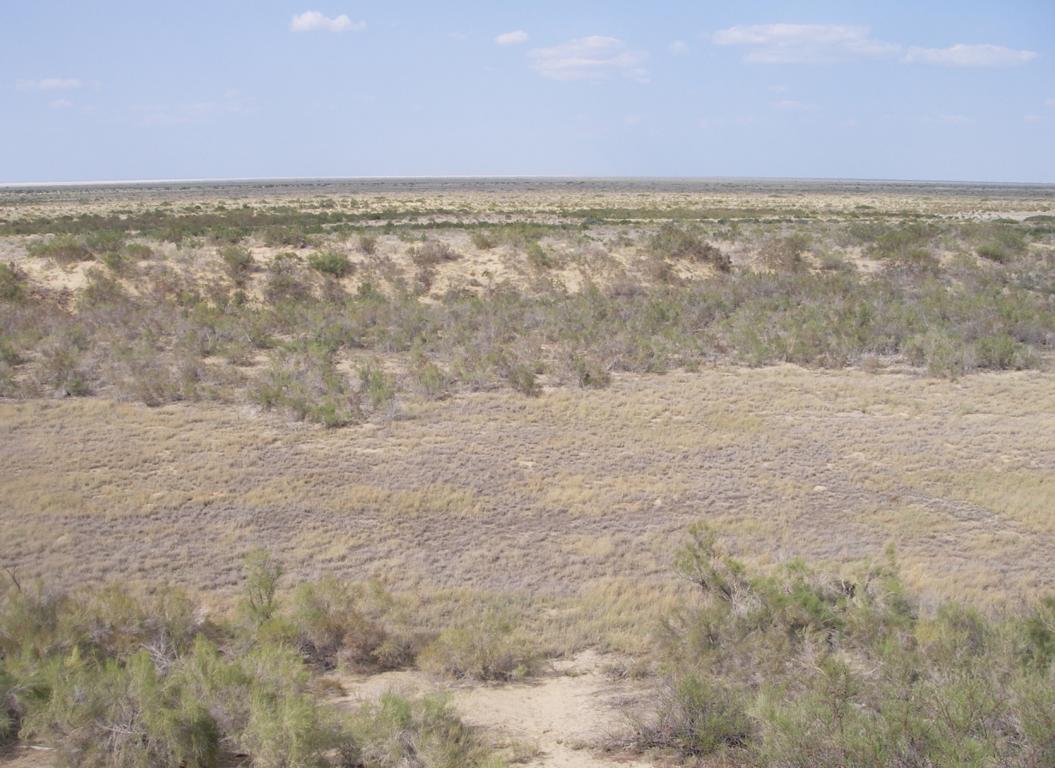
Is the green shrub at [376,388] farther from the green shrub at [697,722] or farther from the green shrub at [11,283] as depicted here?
the green shrub at [11,283]

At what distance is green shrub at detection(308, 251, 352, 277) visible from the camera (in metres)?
26.8

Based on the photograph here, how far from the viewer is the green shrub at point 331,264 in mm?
26781

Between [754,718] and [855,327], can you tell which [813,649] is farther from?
[855,327]

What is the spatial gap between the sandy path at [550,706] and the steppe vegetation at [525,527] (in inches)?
2.4

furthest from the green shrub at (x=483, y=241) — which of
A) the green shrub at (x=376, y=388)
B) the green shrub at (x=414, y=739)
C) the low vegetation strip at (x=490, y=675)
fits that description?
the green shrub at (x=414, y=739)

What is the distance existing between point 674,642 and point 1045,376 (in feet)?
44.3

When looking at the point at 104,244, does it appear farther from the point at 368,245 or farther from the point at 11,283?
the point at 368,245

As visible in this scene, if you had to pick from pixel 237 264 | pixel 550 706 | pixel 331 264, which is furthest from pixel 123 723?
pixel 237 264

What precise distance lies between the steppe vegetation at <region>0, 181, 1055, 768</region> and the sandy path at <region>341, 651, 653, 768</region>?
0.06 m

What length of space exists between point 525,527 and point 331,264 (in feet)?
62.8

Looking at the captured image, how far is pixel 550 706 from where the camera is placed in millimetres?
6230

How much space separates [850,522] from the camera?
9.79 m

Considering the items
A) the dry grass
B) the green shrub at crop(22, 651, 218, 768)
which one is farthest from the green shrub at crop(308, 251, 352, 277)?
the green shrub at crop(22, 651, 218, 768)

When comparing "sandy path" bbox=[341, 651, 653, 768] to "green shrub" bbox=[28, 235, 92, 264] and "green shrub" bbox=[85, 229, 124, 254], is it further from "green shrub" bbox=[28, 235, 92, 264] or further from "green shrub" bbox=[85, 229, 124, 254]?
"green shrub" bbox=[85, 229, 124, 254]
